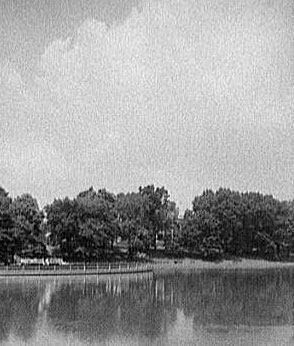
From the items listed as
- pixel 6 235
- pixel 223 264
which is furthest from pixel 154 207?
pixel 6 235

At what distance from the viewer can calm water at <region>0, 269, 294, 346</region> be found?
15000mm

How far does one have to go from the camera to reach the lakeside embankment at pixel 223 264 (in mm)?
46759

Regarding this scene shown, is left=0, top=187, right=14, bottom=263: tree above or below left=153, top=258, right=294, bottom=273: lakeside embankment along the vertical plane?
above

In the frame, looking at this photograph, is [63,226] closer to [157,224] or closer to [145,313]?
[157,224]

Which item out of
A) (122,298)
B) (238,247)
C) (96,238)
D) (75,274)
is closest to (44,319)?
(122,298)

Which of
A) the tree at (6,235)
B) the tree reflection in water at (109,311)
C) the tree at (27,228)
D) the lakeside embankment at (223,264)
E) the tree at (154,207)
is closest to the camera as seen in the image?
the tree reflection in water at (109,311)

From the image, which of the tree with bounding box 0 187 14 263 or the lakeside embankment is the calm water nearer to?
the tree with bounding box 0 187 14 263

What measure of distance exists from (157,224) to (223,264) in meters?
7.91

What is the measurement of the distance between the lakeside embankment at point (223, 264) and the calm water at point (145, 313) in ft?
49.7

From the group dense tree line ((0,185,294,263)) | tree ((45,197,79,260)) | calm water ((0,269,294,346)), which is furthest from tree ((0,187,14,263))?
calm water ((0,269,294,346))

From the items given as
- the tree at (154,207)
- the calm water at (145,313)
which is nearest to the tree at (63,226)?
the tree at (154,207)

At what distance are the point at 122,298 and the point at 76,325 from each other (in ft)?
22.5

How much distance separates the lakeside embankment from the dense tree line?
1.42m

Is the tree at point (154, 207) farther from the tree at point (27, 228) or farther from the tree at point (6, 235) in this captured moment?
the tree at point (6, 235)
